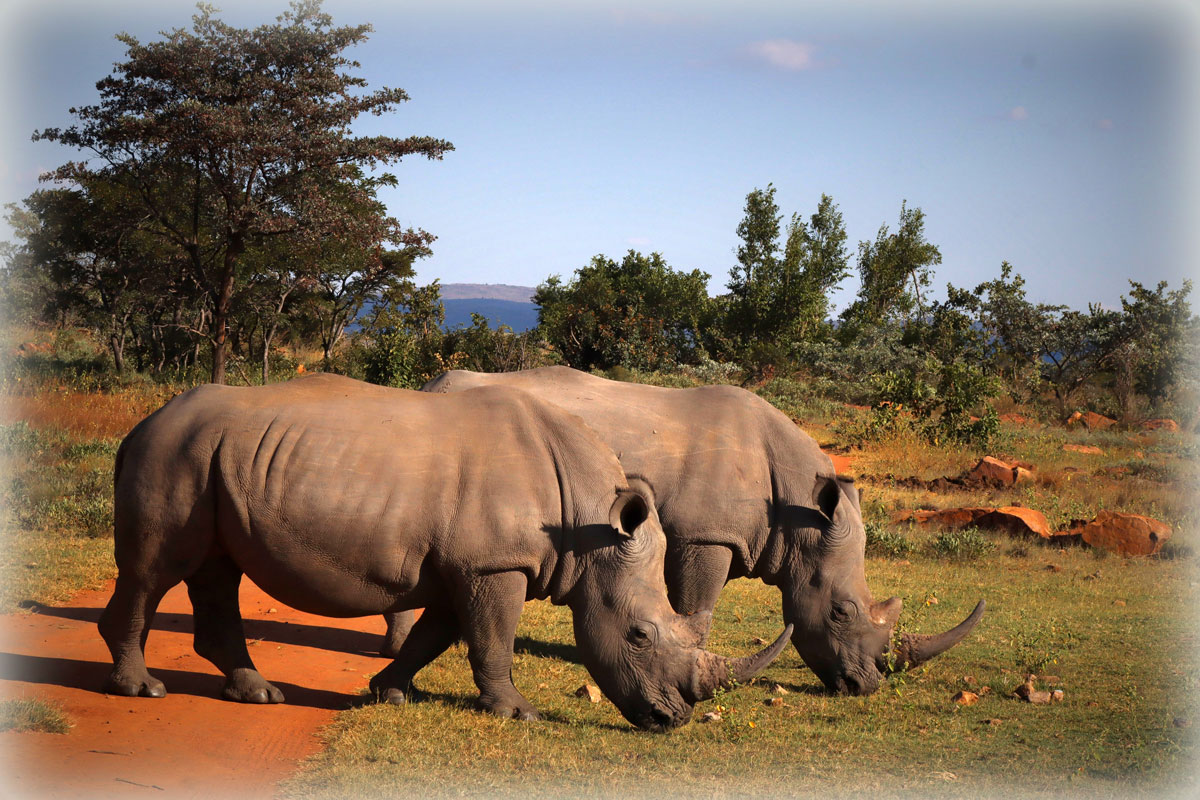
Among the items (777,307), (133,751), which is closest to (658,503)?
(133,751)

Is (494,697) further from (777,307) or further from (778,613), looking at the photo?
(777,307)

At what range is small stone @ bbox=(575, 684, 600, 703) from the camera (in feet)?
23.3

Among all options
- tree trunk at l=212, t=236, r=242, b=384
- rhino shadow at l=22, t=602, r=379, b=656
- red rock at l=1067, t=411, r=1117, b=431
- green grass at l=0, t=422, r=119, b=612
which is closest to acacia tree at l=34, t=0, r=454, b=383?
tree trunk at l=212, t=236, r=242, b=384

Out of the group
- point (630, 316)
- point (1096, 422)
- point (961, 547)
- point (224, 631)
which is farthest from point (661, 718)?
point (630, 316)

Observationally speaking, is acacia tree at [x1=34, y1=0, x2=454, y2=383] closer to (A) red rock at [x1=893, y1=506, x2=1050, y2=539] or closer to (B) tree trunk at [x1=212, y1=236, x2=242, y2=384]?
(B) tree trunk at [x1=212, y1=236, x2=242, y2=384]

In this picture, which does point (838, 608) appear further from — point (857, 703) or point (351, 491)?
point (351, 491)

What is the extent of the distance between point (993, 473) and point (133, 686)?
1442 cm

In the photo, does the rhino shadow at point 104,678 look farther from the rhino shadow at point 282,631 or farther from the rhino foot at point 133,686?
the rhino shadow at point 282,631

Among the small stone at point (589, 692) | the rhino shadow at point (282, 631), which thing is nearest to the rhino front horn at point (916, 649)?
the small stone at point (589, 692)

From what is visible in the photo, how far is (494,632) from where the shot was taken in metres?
6.33

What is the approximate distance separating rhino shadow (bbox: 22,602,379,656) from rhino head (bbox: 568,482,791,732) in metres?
2.93

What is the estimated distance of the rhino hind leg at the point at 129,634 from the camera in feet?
20.8

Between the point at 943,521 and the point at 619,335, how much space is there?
2301 centimetres

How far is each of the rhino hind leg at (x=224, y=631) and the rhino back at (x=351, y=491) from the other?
1.72ft
